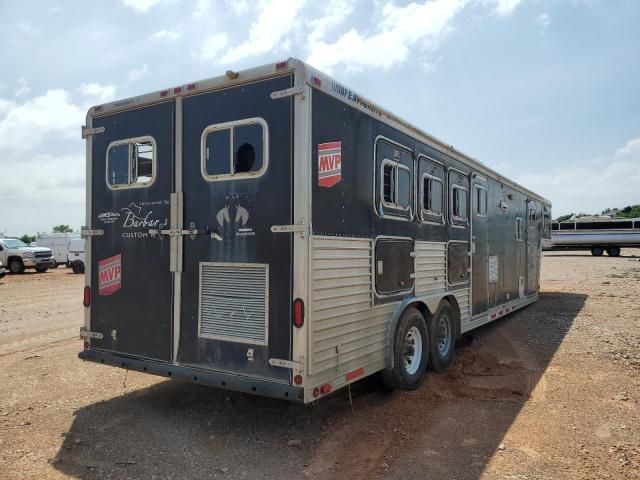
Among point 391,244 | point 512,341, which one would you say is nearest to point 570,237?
point 512,341

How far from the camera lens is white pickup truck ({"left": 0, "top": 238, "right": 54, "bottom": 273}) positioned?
23.9m

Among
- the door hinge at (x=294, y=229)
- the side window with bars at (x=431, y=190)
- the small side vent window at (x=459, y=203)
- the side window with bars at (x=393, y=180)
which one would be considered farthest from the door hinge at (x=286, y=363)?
the small side vent window at (x=459, y=203)

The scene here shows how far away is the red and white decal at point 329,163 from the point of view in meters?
4.23

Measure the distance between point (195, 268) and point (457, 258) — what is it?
3927mm

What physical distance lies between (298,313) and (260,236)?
0.73 metres

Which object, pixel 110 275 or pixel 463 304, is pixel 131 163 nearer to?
pixel 110 275

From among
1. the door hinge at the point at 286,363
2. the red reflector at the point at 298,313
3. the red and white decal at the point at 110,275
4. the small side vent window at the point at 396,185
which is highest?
the small side vent window at the point at 396,185

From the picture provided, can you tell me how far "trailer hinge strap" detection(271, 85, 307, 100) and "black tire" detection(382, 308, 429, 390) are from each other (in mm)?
2620

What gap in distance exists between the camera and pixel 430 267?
621cm

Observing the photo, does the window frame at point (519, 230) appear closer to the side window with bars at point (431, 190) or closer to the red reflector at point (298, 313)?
the side window with bars at point (431, 190)

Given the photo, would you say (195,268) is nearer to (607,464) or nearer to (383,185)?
(383,185)

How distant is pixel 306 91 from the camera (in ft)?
13.2

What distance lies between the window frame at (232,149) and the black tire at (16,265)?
23.4m

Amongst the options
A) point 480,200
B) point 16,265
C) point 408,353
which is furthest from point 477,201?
point 16,265
